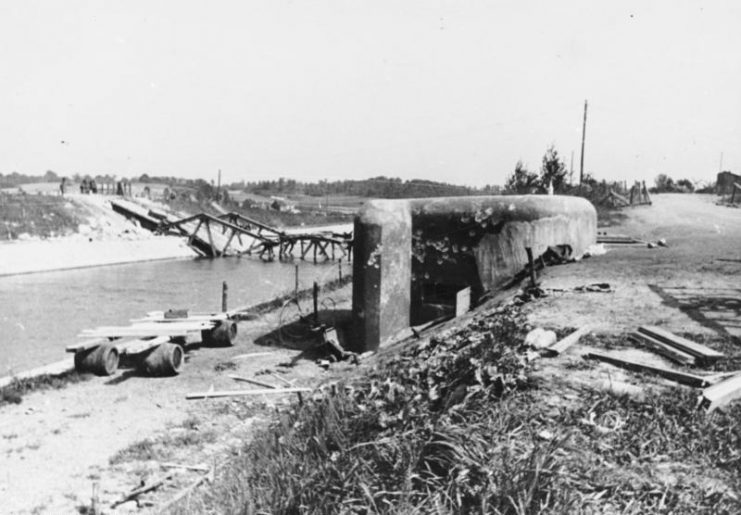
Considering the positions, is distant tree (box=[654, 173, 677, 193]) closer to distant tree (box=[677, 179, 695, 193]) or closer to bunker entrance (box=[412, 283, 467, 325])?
distant tree (box=[677, 179, 695, 193])

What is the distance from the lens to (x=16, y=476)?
240 inches

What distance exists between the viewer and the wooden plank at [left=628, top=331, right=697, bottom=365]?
5816mm

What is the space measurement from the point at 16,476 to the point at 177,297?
14.6 meters

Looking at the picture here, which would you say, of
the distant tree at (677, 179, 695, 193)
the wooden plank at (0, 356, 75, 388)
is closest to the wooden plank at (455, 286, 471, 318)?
the wooden plank at (0, 356, 75, 388)

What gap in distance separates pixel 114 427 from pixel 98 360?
2.53 metres

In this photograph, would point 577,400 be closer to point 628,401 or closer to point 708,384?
point 628,401

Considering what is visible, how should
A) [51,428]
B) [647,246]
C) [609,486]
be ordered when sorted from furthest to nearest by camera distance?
1. [647,246]
2. [51,428]
3. [609,486]

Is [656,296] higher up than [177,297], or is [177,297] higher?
[656,296]

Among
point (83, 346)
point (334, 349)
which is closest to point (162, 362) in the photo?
point (83, 346)

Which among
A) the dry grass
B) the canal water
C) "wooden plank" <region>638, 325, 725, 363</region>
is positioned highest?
"wooden plank" <region>638, 325, 725, 363</region>

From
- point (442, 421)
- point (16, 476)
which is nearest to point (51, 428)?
point (16, 476)

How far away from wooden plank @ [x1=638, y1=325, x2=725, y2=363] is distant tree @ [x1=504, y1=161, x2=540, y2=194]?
28.5 metres

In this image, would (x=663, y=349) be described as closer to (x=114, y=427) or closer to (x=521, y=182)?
(x=114, y=427)

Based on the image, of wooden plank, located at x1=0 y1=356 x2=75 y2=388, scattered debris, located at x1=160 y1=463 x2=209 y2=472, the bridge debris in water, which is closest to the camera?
scattered debris, located at x1=160 y1=463 x2=209 y2=472
